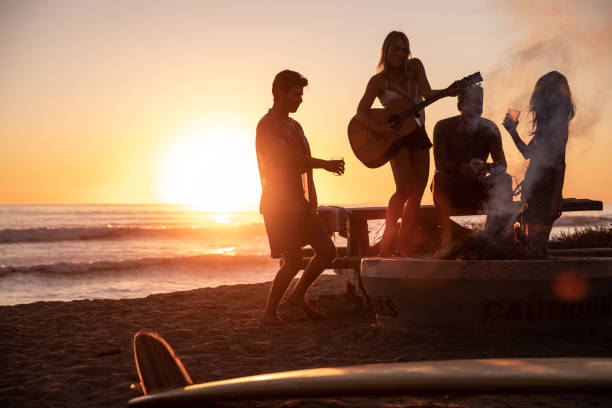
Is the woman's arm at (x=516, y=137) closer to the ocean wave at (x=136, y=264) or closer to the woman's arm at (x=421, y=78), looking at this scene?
the woman's arm at (x=421, y=78)

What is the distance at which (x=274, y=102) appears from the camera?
4.87m

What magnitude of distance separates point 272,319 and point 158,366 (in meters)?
2.47

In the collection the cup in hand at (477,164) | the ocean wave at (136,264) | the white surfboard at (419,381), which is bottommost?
the ocean wave at (136,264)

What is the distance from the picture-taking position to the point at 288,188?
15.3ft

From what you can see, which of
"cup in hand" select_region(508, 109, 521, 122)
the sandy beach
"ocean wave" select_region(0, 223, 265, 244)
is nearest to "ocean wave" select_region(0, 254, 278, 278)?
the sandy beach

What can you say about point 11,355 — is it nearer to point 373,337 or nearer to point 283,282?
point 283,282

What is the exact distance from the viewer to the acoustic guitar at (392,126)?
475 centimetres

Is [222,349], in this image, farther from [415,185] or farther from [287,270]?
[415,185]

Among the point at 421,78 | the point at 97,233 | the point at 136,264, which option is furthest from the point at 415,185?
the point at 97,233

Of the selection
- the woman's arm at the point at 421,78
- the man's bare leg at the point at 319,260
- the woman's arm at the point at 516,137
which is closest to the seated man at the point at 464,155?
the woman's arm at the point at 421,78

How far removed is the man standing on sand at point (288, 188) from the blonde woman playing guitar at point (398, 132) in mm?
615

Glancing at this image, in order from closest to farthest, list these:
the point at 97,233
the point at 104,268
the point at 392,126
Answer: the point at 392,126 < the point at 104,268 < the point at 97,233

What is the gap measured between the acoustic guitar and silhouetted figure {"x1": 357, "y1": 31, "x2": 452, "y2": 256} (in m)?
0.05

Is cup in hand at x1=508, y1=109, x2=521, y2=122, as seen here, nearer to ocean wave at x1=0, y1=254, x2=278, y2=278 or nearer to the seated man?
the seated man
